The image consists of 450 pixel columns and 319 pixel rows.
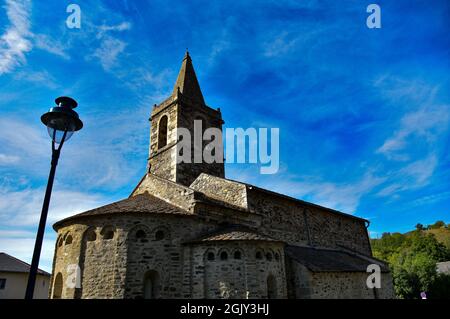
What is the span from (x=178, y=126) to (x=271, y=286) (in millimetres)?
12638

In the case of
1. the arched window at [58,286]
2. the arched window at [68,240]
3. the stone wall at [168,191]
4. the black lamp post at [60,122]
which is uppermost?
the stone wall at [168,191]

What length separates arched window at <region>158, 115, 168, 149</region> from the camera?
22.6 meters

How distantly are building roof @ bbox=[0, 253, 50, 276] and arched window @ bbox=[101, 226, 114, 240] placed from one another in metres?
22.8

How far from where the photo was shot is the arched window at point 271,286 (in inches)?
514

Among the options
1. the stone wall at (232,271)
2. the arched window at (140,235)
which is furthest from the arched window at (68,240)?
the stone wall at (232,271)

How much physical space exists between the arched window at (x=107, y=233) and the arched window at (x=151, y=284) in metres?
2.26

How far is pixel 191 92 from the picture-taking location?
24.7m

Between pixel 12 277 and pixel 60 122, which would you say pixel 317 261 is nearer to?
pixel 60 122

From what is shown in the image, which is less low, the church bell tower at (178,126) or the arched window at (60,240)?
the church bell tower at (178,126)

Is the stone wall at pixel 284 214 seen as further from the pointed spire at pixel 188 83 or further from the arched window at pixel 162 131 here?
the pointed spire at pixel 188 83

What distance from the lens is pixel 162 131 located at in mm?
23203
